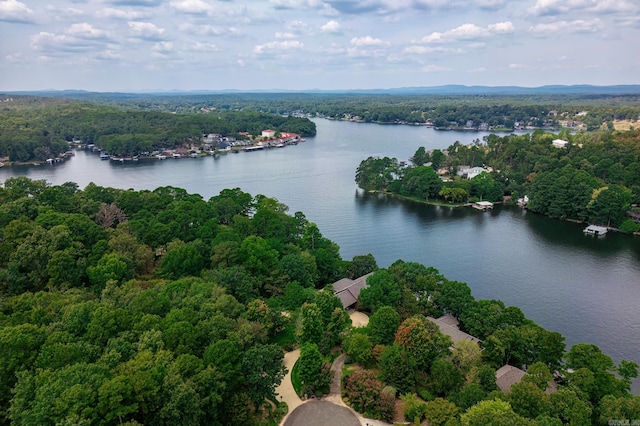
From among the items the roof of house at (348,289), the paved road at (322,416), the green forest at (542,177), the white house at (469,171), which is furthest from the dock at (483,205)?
the paved road at (322,416)

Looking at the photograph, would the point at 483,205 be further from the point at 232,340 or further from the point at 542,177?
the point at 232,340

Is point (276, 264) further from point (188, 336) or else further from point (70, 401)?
point (70, 401)


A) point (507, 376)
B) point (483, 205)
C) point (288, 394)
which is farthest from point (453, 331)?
point (483, 205)

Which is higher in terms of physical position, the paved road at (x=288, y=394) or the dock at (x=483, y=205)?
the dock at (x=483, y=205)

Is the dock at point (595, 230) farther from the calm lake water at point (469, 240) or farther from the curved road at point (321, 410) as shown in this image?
the curved road at point (321, 410)

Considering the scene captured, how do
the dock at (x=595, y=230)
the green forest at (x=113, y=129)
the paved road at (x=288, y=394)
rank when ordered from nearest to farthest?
the paved road at (x=288, y=394) < the dock at (x=595, y=230) < the green forest at (x=113, y=129)
